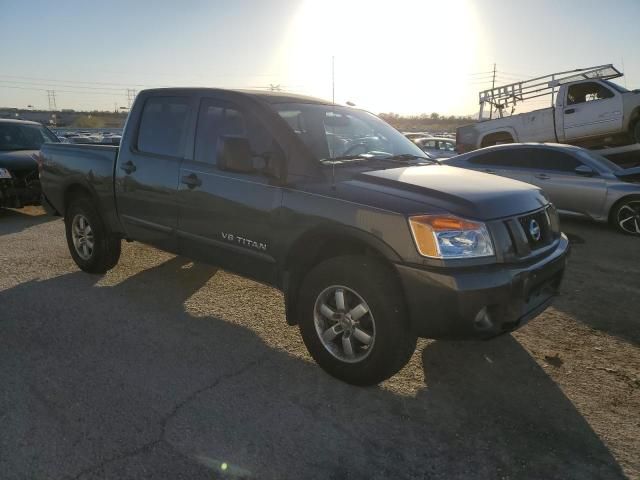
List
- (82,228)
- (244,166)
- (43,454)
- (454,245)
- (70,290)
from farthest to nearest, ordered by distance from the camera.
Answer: (82,228)
(70,290)
(244,166)
(454,245)
(43,454)

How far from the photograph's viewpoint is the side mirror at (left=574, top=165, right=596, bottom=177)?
7617 millimetres

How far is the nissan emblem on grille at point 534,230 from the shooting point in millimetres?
2992

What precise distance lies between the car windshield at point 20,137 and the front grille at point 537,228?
9085mm

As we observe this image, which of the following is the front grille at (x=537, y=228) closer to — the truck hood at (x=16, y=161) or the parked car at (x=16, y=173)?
the parked car at (x=16, y=173)

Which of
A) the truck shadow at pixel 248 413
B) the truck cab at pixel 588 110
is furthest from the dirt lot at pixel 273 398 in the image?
the truck cab at pixel 588 110

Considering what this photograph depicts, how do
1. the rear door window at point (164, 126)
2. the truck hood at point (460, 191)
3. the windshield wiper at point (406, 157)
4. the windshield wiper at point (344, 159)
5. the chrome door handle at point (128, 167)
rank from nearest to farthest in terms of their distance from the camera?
1. the truck hood at point (460, 191)
2. the windshield wiper at point (344, 159)
3. the windshield wiper at point (406, 157)
4. the rear door window at point (164, 126)
5. the chrome door handle at point (128, 167)

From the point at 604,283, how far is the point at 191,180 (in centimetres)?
435

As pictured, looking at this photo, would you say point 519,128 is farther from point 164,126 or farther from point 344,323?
point 344,323

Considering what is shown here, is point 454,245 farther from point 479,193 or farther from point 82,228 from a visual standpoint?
point 82,228

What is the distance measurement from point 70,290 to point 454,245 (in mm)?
3844

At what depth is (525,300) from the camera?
2.77m

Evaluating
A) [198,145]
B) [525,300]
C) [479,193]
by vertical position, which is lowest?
[525,300]

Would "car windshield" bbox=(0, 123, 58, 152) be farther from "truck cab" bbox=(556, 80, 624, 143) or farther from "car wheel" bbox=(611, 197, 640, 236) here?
"truck cab" bbox=(556, 80, 624, 143)

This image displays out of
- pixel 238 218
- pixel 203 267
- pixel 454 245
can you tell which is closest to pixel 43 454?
pixel 238 218
